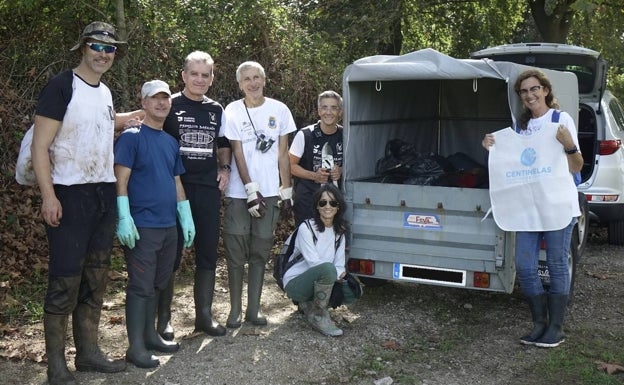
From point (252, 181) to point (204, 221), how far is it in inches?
20.2

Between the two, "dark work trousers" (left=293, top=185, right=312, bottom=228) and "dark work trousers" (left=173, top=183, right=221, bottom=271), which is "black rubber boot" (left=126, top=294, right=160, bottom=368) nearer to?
"dark work trousers" (left=173, top=183, right=221, bottom=271)

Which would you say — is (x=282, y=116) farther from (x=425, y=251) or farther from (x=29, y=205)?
(x=29, y=205)

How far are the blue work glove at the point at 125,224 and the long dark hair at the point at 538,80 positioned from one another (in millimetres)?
2973

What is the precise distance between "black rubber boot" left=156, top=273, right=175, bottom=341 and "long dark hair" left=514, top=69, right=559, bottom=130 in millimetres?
2902

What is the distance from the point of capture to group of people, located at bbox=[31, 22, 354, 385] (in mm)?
4699

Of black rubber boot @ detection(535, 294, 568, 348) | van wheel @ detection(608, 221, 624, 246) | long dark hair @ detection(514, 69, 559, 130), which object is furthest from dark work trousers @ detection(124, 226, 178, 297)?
van wheel @ detection(608, 221, 624, 246)

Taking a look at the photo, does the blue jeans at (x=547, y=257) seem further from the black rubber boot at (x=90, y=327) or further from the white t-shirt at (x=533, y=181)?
the black rubber boot at (x=90, y=327)

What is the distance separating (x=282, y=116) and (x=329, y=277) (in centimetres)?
135

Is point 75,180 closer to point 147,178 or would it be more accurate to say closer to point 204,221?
point 147,178

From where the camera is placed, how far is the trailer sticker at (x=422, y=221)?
609cm

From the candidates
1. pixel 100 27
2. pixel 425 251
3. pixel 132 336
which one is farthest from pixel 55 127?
pixel 425 251

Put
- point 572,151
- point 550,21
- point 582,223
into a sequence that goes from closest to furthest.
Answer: point 572,151, point 582,223, point 550,21

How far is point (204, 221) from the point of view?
566 cm

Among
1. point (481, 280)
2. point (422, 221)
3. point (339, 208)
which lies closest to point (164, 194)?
point (339, 208)
